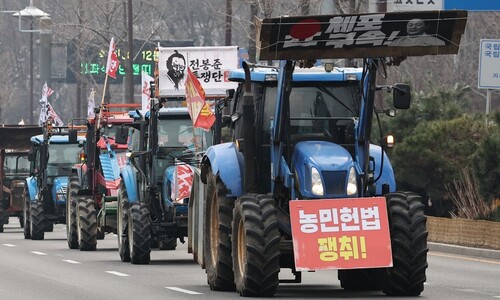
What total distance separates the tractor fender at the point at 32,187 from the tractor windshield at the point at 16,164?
8.64 m

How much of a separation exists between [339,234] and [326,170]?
68cm

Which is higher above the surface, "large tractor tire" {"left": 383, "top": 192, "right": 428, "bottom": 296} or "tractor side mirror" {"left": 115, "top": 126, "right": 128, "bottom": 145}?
"tractor side mirror" {"left": 115, "top": 126, "right": 128, "bottom": 145}

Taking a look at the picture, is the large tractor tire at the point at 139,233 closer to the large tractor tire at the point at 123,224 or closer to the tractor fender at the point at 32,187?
the large tractor tire at the point at 123,224

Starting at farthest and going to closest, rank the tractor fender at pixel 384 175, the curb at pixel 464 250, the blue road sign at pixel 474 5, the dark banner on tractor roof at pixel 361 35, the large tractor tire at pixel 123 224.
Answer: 1. the blue road sign at pixel 474 5
2. the curb at pixel 464 250
3. the large tractor tire at pixel 123 224
4. the tractor fender at pixel 384 175
5. the dark banner on tractor roof at pixel 361 35

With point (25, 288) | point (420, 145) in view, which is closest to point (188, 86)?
point (25, 288)

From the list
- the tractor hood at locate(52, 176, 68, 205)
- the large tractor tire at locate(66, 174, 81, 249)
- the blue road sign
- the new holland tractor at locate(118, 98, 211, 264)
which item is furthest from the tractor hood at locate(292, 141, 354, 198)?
the tractor hood at locate(52, 176, 68, 205)

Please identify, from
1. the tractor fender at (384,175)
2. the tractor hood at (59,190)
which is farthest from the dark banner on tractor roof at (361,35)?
the tractor hood at (59,190)

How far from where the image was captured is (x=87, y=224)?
31.3m

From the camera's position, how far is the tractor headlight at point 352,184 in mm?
17875

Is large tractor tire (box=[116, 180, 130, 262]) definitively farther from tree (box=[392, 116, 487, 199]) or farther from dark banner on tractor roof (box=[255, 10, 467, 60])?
dark banner on tractor roof (box=[255, 10, 467, 60])

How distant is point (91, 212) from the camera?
3144cm

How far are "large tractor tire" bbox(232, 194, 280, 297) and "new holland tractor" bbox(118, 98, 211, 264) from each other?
767 centimetres

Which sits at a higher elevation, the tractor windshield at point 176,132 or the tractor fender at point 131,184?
the tractor windshield at point 176,132

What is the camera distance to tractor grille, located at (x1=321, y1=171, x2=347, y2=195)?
58.3ft
